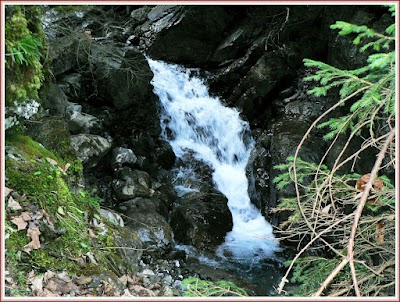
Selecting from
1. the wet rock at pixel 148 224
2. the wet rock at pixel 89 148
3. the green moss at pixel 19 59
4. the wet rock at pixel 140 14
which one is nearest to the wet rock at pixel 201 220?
the wet rock at pixel 148 224

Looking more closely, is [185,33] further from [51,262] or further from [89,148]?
[51,262]

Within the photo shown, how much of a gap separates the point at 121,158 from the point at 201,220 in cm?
255

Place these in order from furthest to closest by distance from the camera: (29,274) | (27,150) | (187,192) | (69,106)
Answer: (187,192) → (69,106) → (27,150) → (29,274)

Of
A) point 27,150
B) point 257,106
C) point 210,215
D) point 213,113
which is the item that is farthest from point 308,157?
point 27,150

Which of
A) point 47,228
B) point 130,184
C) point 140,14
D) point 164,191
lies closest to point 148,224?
point 130,184

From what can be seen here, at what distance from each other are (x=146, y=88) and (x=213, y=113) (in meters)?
2.47

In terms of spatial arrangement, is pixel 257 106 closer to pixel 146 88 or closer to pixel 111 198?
pixel 146 88

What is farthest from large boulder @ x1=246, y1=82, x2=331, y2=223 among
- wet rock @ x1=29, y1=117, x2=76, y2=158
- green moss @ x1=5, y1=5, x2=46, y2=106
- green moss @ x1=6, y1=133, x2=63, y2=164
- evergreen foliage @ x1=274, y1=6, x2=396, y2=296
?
green moss @ x1=5, y1=5, x2=46, y2=106

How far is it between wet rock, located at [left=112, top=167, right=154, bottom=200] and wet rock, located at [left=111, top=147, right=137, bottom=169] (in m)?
0.17

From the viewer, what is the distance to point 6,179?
3.24 meters

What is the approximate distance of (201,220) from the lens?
7.87 meters

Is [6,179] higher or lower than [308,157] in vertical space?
higher

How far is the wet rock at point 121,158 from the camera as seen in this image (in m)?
8.45

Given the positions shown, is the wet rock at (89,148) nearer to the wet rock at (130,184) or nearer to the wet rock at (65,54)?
the wet rock at (130,184)
